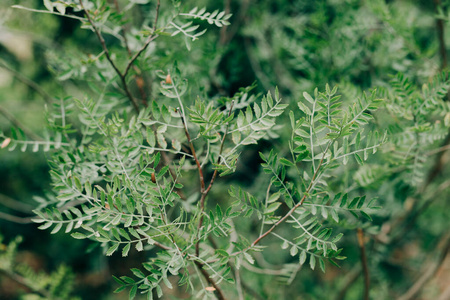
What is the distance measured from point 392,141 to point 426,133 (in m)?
0.07

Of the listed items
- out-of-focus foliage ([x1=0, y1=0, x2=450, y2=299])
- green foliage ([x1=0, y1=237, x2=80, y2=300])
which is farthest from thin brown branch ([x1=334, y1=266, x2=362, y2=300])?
green foliage ([x1=0, y1=237, x2=80, y2=300])

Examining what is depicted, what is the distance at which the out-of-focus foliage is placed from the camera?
1.71 ft

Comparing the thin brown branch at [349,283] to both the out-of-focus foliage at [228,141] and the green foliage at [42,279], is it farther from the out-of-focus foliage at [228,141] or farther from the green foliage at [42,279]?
the green foliage at [42,279]

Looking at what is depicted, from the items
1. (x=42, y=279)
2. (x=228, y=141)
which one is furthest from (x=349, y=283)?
(x=42, y=279)

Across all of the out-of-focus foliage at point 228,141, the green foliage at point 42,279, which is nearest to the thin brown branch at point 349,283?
the out-of-focus foliage at point 228,141

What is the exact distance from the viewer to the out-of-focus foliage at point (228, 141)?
52cm

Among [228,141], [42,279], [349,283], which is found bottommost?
[349,283]

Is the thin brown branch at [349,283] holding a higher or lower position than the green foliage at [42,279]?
lower

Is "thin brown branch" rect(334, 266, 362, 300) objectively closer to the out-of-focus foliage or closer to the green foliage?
the out-of-focus foliage

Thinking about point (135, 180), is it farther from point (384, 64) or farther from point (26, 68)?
point (26, 68)

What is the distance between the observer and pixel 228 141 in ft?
2.80

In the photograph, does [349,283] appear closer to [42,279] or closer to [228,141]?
[228,141]

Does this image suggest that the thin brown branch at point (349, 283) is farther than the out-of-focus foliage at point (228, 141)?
Yes

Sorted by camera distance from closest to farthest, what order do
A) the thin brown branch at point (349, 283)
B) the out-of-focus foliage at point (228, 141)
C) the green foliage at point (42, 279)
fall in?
1. the out-of-focus foliage at point (228, 141)
2. the green foliage at point (42, 279)
3. the thin brown branch at point (349, 283)
